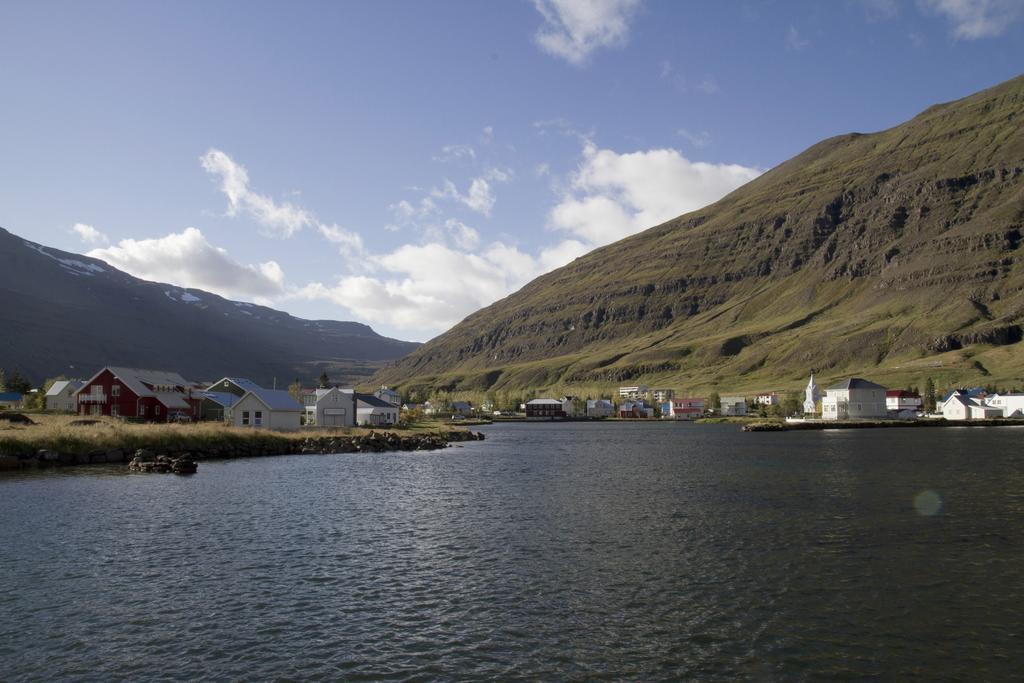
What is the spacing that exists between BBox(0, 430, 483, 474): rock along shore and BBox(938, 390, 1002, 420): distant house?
15052 cm

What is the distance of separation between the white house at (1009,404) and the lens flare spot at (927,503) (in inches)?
6813

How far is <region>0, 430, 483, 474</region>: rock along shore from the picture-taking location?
59906 millimetres

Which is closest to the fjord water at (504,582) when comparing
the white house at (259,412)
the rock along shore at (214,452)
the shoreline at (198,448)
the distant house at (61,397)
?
the rock along shore at (214,452)

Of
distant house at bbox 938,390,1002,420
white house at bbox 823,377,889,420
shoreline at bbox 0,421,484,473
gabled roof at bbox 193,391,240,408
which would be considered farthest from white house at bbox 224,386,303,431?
distant house at bbox 938,390,1002,420

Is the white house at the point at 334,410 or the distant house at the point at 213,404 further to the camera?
the white house at the point at 334,410

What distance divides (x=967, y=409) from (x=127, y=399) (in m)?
200

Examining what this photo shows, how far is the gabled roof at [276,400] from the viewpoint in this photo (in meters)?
98.4

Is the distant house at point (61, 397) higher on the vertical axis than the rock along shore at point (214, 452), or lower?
higher

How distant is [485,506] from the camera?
4441 cm

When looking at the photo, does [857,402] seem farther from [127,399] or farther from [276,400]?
[127,399]

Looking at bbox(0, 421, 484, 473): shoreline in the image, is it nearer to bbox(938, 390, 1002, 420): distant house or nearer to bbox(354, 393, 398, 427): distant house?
bbox(354, 393, 398, 427): distant house

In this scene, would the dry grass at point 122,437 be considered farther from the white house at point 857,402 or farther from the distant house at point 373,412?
the white house at point 857,402

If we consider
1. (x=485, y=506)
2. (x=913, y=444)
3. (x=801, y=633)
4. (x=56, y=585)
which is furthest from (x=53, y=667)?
(x=913, y=444)

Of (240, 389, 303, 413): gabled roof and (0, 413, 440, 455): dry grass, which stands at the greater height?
(240, 389, 303, 413): gabled roof
